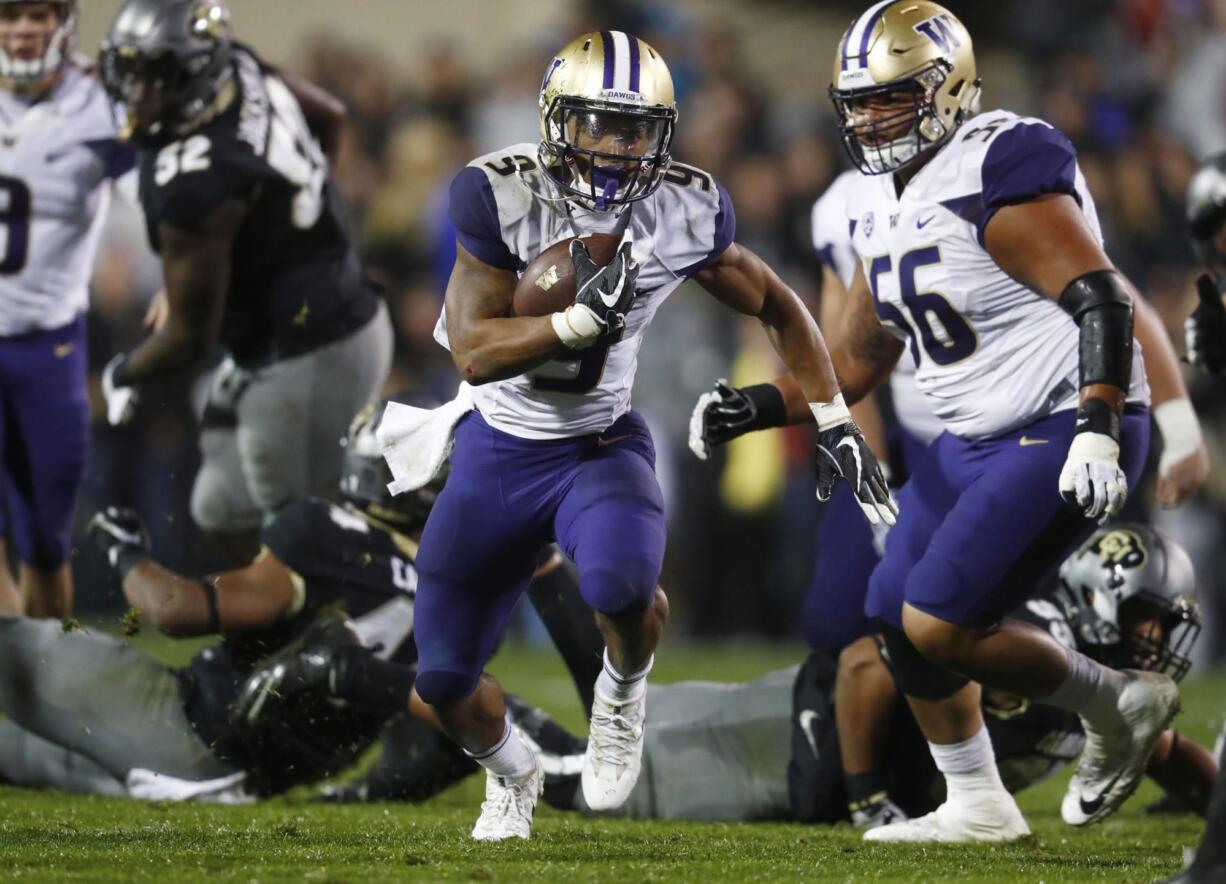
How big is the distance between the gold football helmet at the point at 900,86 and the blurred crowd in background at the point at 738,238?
170 inches

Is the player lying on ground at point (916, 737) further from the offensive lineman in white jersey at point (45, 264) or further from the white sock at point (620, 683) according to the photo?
the offensive lineman in white jersey at point (45, 264)

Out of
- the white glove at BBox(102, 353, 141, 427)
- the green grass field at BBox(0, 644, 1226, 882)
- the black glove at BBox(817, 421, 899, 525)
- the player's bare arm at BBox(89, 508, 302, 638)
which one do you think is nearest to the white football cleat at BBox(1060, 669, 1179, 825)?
the green grass field at BBox(0, 644, 1226, 882)

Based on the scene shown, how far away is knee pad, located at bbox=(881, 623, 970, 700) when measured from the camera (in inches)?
162

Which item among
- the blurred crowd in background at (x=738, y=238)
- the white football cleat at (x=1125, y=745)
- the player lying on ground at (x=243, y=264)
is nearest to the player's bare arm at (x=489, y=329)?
the white football cleat at (x=1125, y=745)

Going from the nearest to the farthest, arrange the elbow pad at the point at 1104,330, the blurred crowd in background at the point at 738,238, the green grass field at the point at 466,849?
the green grass field at the point at 466,849, the elbow pad at the point at 1104,330, the blurred crowd in background at the point at 738,238

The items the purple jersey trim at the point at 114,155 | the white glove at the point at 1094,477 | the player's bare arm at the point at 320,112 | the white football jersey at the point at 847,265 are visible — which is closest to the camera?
the white glove at the point at 1094,477

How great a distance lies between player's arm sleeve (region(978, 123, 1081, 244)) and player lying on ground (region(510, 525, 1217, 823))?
3.38 ft

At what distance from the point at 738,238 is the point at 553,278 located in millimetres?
5150

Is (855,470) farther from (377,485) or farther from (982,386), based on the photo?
(377,485)

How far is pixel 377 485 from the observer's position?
4953 mm

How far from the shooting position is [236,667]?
184 inches

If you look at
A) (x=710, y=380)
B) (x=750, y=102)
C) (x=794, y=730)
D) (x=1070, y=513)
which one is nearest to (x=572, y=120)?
(x=1070, y=513)

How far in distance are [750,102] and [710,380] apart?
162 cm

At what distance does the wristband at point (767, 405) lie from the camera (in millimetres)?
4219
